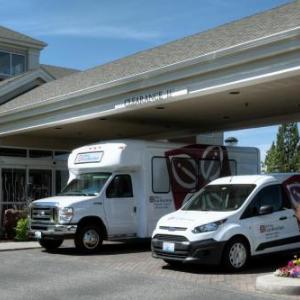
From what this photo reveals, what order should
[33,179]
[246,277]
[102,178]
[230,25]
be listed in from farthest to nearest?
[33,179], [230,25], [102,178], [246,277]

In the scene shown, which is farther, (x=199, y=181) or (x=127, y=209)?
(x=199, y=181)

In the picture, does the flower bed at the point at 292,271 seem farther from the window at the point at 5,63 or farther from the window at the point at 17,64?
the window at the point at 17,64

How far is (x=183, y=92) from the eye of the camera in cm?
1434

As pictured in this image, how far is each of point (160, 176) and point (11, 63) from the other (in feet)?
56.1

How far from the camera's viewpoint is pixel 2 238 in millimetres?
21219

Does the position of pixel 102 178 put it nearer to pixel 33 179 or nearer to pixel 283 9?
pixel 283 9

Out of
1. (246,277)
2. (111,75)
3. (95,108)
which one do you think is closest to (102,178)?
(95,108)

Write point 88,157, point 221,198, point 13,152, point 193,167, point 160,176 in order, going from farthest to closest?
point 13,152, point 193,167, point 160,176, point 88,157, point 221,198

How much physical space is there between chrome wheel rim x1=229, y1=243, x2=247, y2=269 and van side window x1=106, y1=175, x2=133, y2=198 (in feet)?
16.4

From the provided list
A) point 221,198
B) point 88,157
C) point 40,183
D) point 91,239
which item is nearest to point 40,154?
point 40,183

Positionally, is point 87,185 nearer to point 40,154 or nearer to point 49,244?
point 49,244

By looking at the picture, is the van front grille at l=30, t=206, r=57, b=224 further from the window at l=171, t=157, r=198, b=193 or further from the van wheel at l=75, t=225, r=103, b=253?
the window at l=171, t=157, r=198, b=193

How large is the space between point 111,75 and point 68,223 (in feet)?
16.0

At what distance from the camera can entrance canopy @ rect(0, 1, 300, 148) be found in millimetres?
12570
